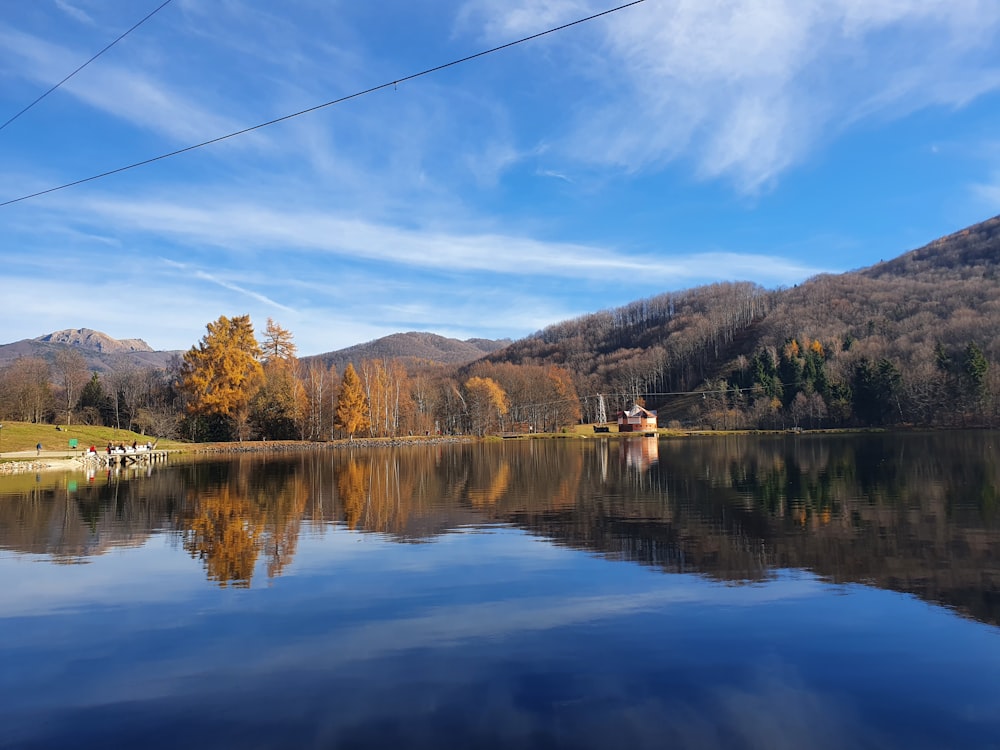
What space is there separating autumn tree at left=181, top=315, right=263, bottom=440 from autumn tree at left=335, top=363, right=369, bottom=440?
11387 millimetres

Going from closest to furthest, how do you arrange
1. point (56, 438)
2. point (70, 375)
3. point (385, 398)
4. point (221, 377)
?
point (56, 438) < point (221, 377) < point (70, 375) < point (385, 398)

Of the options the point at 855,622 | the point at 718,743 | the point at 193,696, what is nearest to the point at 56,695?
the point at 193,696

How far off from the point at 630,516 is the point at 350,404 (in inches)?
2664

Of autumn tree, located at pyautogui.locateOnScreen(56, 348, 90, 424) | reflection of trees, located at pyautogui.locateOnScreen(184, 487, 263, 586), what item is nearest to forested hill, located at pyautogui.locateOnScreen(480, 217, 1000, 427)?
autumn tree, located at pyautogui.locateOnScreen(56, 348, 90, 424)

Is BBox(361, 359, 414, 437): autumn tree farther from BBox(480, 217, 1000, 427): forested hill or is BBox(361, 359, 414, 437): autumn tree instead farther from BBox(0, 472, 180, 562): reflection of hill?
BBox(0, 472, 180, 562): reflection of hill

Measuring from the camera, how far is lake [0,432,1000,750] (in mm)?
6094

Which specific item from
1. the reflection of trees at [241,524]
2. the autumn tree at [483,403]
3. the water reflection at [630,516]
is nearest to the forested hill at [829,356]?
the autumn tree at [483,403]

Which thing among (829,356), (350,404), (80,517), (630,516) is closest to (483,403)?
(350,404)

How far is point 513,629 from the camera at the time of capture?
877 centimetres

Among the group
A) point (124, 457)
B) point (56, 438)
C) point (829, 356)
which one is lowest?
point (124, 457)

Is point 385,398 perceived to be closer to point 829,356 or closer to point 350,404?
point 350,404

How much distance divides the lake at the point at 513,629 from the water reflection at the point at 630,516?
134 mm

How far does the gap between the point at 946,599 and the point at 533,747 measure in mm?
7677

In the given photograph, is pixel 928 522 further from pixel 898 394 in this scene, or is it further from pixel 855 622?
pixel 898 394
